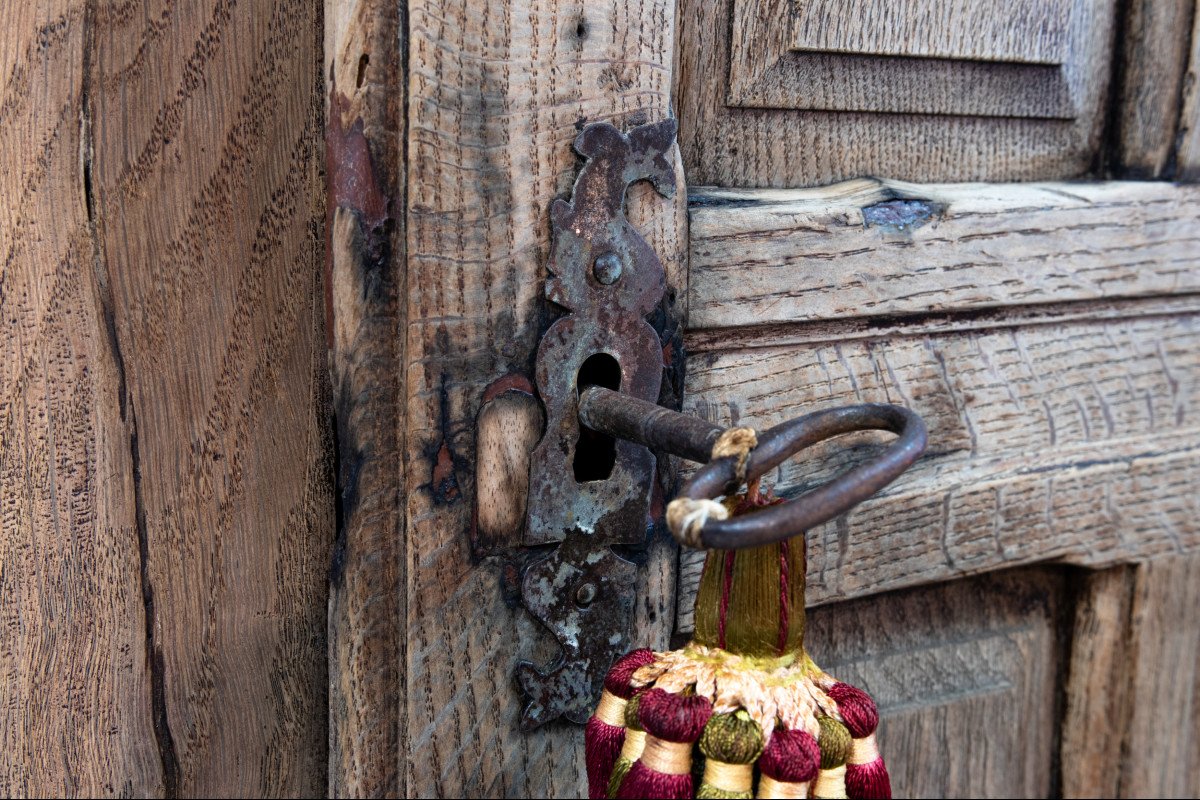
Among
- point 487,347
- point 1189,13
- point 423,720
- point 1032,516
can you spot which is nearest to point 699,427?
point 487,347

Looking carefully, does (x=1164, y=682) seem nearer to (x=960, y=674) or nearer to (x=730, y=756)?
(x=960, y=674)

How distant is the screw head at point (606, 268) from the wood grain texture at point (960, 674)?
1.00 feet

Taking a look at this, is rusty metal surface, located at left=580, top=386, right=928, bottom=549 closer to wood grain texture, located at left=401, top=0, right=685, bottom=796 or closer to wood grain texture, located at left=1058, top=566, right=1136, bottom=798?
wood grain texture, located at left=401, top=0, right=685, bottom=796

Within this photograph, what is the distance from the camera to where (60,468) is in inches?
22.1

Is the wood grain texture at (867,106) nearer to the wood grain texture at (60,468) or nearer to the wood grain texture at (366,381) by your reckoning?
the wood grain texture at (366,381)

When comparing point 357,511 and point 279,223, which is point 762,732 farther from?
point 279,223

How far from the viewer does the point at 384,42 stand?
51cm

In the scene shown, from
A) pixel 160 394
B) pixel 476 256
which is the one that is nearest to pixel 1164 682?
pixel 476 256

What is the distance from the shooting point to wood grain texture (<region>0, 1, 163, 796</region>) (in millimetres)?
536

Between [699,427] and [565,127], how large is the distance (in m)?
0.19

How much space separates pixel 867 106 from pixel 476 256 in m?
0.30

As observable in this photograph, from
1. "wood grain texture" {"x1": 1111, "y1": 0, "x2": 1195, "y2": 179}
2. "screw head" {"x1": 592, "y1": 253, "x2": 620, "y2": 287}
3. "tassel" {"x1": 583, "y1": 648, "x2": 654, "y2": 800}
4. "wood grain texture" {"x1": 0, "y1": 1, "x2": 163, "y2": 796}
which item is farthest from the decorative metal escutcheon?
"wood grain texture" {"x1": 1111, "y1": 0, "x2": 1195, "y2": 179}

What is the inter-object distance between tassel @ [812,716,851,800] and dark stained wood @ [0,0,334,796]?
324 millimetres

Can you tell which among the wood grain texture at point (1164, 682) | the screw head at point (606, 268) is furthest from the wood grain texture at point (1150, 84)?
the screw head at point (606, 268)
